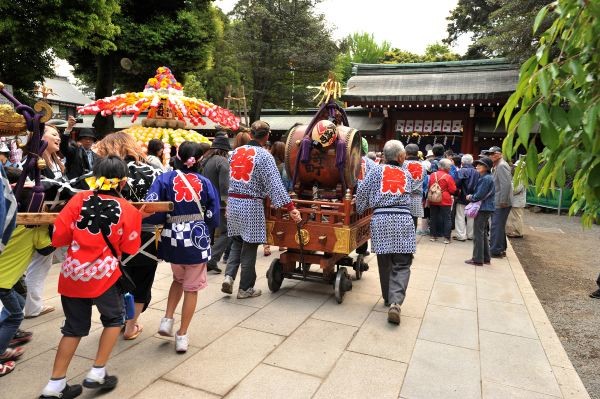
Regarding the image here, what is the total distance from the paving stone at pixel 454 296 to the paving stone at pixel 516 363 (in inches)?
31.3

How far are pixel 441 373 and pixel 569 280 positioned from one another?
4795 millimetres

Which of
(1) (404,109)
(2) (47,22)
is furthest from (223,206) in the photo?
(1) (404,109)

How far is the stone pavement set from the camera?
9.32 ft

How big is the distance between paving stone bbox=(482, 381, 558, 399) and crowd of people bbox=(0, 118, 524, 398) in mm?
1129

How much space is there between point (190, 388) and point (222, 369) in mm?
320

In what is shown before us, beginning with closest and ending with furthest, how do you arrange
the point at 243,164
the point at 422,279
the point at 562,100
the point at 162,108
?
the point at 562,100
the point at 243,164
the point at 422,279
the point at 162,108

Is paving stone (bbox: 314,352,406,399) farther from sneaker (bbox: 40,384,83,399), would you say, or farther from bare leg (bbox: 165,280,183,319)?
sneaker (bbox: 40,384,83,399)

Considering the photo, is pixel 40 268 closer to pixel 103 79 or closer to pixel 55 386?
pixel 55 386

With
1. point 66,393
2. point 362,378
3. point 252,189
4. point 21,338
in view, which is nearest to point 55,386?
point 66,393

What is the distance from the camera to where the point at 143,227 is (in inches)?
132

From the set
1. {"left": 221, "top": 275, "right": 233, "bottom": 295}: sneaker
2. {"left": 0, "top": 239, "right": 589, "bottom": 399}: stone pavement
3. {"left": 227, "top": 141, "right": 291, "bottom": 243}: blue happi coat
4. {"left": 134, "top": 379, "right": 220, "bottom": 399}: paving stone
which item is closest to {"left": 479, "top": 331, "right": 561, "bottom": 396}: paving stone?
{"left": 0, "top": 239, "right": 589, "bottom": 399}: stone pavement

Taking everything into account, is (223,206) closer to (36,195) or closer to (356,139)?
(356,139)

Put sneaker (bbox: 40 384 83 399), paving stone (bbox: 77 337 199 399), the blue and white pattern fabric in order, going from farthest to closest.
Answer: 1. the blue and white pattern fabric
2. paving stone (bbox: 77 337 199 399)
3. sneaker (bbox: 40 384 83 399)

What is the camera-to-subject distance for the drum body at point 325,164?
15.7 feet
